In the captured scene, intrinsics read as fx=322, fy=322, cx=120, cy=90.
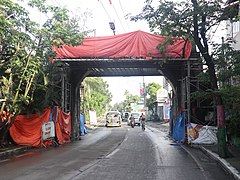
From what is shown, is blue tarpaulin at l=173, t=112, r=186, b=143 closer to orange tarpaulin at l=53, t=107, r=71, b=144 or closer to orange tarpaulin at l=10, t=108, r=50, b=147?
orange tarpaulin at l=53, t=107, r=71, b=144

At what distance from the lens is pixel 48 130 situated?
59.2ft

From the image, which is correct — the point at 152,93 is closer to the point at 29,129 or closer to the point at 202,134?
the point at 202,134

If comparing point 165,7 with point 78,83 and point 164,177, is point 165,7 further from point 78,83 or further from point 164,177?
point 78,83

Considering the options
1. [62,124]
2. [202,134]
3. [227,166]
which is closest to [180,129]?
[202,134]

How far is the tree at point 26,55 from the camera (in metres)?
14.8

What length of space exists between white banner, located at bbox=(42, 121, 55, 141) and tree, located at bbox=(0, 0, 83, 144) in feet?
4.05

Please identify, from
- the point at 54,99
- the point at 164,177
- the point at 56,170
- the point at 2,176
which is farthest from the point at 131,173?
the point at 54,99

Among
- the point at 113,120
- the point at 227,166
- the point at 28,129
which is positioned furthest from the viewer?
the point at 113,120

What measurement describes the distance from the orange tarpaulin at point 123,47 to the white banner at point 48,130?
14.9ft

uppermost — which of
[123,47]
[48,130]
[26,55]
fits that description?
[123,47]

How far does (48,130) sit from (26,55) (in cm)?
455

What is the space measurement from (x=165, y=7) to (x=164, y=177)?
7.49 metres

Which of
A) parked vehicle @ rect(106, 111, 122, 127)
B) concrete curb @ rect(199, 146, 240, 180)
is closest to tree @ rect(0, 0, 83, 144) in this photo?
concrete curb @ rect(199, 146, 240, 180)

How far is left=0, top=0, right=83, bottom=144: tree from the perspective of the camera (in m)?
14.8
